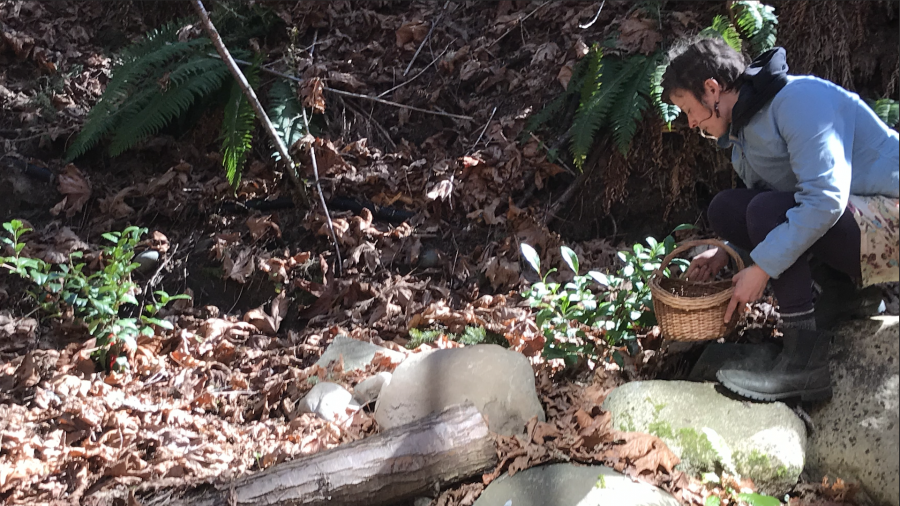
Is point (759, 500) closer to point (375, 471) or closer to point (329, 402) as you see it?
point (375, 471)

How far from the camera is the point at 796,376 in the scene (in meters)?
2.54

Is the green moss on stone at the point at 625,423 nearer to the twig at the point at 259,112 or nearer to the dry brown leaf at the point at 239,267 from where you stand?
the dry brown leaf at the point at 239,267

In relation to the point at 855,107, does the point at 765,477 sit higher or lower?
lower

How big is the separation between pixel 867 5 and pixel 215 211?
5.04 metres

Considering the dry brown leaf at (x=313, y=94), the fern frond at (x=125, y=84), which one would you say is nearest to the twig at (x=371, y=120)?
the dry brown leaf at (x=313, y=94)

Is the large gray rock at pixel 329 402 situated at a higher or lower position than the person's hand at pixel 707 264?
lower

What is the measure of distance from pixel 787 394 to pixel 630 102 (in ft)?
7.60

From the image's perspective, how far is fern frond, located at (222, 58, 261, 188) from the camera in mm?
4730

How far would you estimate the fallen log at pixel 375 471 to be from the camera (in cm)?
234

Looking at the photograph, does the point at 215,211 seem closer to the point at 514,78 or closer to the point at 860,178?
the point at 514,78

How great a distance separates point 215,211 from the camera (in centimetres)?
511

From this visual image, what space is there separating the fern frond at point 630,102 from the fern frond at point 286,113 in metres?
2.51

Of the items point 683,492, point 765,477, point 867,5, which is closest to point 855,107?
point 765,477

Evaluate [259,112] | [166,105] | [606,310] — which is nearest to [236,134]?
[259,112]
